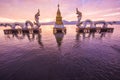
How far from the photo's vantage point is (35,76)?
7.39 m

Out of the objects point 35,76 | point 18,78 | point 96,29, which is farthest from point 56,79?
point 96,29

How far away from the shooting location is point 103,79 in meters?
6.94

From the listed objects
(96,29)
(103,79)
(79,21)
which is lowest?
(103,79)

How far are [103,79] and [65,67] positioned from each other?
368 cm

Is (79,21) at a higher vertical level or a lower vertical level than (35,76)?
higher

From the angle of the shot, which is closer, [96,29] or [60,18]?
[60,18]

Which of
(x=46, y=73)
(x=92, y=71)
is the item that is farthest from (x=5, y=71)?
(x=92, y=71)

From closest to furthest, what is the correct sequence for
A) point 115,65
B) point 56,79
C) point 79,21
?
1. point 56,79
2. point 115,65
3. point 79,21

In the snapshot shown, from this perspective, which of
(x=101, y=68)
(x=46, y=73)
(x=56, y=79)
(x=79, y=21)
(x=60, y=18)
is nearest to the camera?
(x=56, y=79)

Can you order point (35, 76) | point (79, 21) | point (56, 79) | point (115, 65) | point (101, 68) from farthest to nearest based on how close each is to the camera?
point (79, 21), point (115, 65), point (101, 68), point (35, 76), point (56, 79)

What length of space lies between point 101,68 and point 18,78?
26.6ft

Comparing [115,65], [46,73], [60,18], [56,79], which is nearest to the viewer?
[56,79]

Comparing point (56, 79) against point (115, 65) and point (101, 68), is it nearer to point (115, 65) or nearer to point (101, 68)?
point (101, 68)

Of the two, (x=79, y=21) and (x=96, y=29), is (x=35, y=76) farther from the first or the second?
(x=96, y=29)
